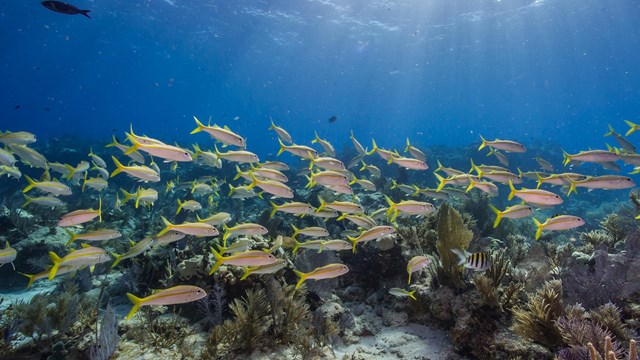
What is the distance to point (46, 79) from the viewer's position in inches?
4163

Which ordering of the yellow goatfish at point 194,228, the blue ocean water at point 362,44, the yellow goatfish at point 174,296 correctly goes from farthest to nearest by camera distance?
1. the blue ocean water at point 362,44
2. the yellow goatfish at point 194,228
3. the yellow goatfish at point 174,296

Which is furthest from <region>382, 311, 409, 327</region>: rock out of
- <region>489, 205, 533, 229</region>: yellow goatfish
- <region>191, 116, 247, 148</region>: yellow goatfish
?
<region>191, 116, 247, 148</region>: yellow goatfish

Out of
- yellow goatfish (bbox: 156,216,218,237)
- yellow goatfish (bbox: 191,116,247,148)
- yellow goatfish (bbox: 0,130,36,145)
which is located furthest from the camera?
yellow goatfish (bbox: 0,130,36,145)

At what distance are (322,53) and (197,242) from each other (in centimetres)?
4517

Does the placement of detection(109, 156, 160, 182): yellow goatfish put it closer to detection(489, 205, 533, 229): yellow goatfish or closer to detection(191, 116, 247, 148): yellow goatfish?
detection(191, 116, 247, 148): yellow goatfish

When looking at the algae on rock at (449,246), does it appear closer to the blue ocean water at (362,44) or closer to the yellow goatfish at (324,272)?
the yellow goatfish at (324,272)

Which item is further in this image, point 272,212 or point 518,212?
point 272,212

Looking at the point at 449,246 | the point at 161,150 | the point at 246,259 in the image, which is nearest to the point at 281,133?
the point at 161,150

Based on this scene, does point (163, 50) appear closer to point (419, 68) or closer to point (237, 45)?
point (237, 45)

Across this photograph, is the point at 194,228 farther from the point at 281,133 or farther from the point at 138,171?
the point at 281,133

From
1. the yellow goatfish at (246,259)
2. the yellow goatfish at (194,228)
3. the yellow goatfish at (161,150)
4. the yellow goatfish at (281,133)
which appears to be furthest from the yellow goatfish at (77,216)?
the yellow goatfish at (281,133)

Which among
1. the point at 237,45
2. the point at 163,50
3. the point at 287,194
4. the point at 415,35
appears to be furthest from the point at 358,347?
the point at 163,50

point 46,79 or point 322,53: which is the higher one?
point 322,53

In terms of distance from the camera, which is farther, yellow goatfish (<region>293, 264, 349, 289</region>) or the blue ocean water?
the blue ocean water
